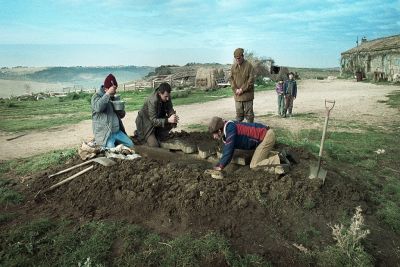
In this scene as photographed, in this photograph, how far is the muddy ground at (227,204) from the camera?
4.11m

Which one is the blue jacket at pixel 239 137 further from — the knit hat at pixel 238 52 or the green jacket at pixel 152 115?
the knit hat at pixel 238 52

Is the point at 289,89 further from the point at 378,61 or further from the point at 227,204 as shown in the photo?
the point at 378,61

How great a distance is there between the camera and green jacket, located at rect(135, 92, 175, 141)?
6.60 metres

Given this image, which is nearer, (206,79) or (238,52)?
(238,52)

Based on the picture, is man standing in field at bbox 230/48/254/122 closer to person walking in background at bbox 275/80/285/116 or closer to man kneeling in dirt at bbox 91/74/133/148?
man kneeling in dirt at bbox 91/74/133/148

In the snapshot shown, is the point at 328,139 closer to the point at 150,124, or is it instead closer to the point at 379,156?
the point at 379,156

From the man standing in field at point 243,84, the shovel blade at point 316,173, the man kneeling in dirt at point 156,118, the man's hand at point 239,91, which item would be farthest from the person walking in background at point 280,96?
the shovel blade at point 316,173

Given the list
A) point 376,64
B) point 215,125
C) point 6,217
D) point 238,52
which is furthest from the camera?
point 376,64

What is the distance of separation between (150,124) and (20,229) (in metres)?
3.10

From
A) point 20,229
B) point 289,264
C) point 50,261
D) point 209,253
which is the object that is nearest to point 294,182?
point 289,264

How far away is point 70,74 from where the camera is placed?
15100 cm

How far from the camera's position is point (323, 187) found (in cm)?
495

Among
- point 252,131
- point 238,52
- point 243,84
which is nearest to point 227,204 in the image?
point 252,131

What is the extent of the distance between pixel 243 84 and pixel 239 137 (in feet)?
10.5
